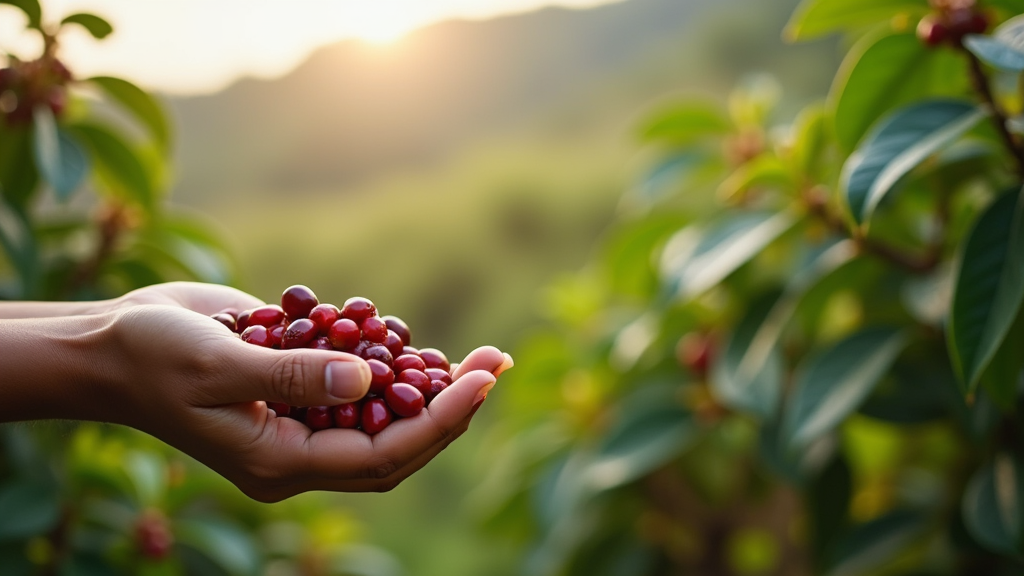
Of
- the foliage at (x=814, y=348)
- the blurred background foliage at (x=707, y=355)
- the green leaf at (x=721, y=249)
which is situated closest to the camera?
the foliage at (x=814, y=348)

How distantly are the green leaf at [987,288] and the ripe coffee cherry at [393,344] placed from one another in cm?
59

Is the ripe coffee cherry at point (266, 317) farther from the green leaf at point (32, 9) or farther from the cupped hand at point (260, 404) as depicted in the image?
the green leaf at point (32, 9)

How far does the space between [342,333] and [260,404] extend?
0.10 metres

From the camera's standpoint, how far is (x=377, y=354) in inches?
32.2

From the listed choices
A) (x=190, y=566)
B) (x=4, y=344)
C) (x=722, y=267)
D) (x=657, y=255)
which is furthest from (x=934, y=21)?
(x=190, y=566)

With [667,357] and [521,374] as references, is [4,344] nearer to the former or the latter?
[667,357]

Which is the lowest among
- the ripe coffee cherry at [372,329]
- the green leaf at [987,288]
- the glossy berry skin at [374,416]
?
the green leaf at [987,288]

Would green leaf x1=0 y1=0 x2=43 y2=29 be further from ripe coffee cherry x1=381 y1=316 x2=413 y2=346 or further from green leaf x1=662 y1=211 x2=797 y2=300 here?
green leaf x1=662 y1=211 x2=797 y2=300

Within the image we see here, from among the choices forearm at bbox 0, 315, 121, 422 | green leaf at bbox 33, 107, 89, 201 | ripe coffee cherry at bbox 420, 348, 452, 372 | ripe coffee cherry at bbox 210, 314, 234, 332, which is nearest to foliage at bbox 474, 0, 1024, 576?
ripe coffee cherry at bbox 420, 348, 452, 372

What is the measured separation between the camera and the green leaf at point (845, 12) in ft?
3.55

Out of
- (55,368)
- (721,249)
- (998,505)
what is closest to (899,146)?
(721,249)

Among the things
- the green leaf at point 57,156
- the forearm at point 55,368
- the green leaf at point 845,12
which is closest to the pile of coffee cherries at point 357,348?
the forearm at point 55,368

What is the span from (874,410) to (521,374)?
87 centimetres

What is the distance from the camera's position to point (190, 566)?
1.48 m
